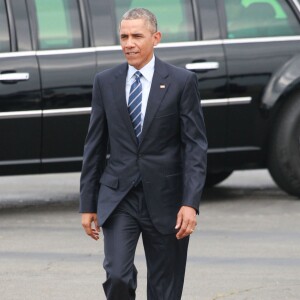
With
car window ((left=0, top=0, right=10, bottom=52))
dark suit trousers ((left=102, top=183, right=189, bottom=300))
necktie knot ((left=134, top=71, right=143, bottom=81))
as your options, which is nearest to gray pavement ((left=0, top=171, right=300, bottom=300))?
car window ((left=0, top=0, right=10, bottom=52))

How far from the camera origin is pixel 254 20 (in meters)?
11.0

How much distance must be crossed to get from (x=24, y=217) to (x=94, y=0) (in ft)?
5.96

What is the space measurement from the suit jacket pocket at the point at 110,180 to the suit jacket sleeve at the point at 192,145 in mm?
289

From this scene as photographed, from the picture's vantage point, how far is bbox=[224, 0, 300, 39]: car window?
11.0 m

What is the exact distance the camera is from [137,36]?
A: 562 cm

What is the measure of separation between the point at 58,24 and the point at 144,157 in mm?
5006

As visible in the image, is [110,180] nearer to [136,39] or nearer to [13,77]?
[136,39]

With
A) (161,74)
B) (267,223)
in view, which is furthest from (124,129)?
(267,223)

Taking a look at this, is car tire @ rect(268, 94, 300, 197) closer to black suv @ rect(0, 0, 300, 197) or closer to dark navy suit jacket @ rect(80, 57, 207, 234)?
black suv @ rect(0, 0, 300, 197)

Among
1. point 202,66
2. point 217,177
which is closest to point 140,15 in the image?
point 202,66

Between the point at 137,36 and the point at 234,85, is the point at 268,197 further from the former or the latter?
the point at 137,36

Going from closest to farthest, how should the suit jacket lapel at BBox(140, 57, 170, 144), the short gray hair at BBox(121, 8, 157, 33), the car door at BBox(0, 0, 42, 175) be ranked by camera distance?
the short gray hair at BBox(121, 8, 157, 33) < the suit jacket lapel at BBox(140, 57, 170, 144) < the car door at BBox(0, 0, 42, 175)

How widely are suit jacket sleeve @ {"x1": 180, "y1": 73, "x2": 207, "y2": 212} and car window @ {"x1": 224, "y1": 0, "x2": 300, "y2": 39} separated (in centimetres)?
530

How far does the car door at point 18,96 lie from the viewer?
10.3m
